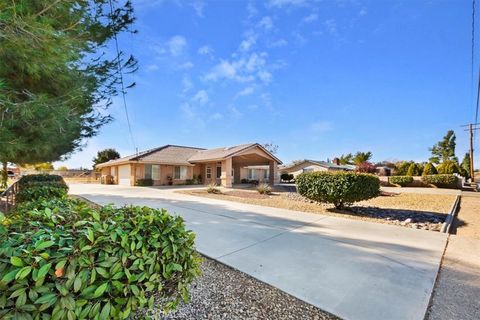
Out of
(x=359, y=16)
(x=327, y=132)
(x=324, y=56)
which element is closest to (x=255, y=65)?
(x=324, y=56)

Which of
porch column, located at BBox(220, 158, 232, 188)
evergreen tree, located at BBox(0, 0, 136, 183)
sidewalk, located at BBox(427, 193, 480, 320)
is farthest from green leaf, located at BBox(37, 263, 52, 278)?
porch column, located at BBox(220, 158, 232, 188)

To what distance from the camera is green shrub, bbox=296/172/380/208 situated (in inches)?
333

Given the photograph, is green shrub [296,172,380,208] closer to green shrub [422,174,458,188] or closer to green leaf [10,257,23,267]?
green leaf [10,257,23,267]

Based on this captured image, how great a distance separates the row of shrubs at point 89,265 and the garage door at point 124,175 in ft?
77.6

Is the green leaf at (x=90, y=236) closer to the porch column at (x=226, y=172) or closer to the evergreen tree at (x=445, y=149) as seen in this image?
the porch column at (x=226, y=172)

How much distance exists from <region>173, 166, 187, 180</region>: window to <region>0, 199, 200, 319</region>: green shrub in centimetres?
2313

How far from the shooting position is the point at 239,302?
9.20 ft

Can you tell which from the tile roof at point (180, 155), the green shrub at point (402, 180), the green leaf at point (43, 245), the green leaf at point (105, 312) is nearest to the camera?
the green leaf at point (43, 245)

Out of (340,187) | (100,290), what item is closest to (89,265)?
(100,290)

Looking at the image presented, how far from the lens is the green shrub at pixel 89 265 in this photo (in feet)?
4.54

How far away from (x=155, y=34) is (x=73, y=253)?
8404 mm

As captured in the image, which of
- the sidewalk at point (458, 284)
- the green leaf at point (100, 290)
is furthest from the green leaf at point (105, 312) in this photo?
the sidewalk at point (458, 284)

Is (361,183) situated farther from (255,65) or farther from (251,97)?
(251,97)

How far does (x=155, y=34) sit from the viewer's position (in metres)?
8.10
